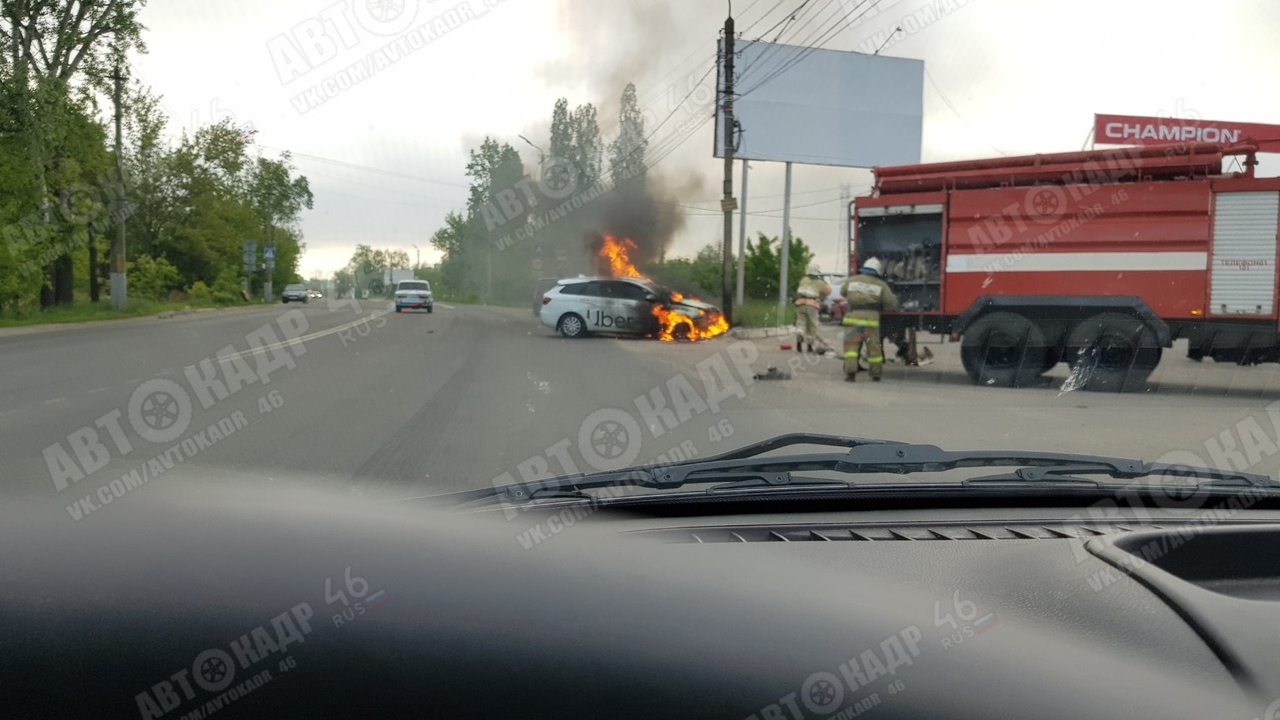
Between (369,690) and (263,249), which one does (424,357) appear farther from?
(263,249)

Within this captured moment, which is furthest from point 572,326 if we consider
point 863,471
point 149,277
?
point 149,277

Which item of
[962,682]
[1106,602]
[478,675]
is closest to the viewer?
[478,675]

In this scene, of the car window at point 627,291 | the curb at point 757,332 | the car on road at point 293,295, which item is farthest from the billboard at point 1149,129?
the car on road at point 293,295

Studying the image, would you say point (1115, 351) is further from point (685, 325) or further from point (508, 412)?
point (685, 325)

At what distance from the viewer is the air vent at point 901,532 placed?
222cm

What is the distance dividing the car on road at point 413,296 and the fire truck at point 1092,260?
32.1 meters

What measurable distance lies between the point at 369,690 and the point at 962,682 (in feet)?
2.34

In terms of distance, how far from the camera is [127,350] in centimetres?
1883

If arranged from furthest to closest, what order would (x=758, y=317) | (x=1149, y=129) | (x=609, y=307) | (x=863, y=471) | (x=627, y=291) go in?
(x=1149, y=129)
(x=758, y=317)
(x=627, y=291)
(x=609, y=307)
(x=863, y=471)

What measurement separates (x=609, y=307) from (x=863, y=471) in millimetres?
21893

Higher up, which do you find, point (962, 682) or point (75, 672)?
point (75, 672)

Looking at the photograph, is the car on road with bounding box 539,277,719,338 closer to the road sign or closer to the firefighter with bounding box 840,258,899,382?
the firefighter with bounding box 840,258,899,382

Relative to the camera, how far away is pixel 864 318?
14758mm

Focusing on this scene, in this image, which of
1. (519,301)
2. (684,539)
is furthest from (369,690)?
(519,301)
